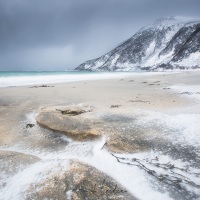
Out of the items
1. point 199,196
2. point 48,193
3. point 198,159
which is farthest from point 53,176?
point 198,159

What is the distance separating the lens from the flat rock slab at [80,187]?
1.50 metres

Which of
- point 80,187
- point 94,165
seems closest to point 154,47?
point 94,165

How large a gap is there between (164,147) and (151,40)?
112 m

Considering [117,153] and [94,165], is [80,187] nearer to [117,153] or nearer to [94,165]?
[94,165]

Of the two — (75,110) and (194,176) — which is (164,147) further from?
(75,110)

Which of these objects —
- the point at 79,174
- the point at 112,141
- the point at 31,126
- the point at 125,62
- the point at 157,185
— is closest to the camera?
the point at 157,185

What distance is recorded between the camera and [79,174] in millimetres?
1738

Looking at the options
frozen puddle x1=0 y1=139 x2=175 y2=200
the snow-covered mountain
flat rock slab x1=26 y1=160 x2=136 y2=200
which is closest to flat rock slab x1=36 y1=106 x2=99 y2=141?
frozen puddle x1=0 y1=139 x2=175 y2=200

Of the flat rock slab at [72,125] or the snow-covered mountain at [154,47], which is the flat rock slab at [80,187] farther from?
the snow-covered mountain at [154,47]

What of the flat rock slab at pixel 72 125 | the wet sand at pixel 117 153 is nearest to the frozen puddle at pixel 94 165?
the wet sand at pixel 117 153

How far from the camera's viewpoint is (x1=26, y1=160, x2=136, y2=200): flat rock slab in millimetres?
1499

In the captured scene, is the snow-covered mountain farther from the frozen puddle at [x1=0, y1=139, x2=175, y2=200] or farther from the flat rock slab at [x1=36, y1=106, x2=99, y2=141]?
the frozen puddle at [x1=0, y1=139, x2=175, y2=200]

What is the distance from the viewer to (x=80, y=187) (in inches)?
62.5

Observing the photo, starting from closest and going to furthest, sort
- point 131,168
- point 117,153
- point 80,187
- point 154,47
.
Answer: point 80,187 < point 131,168 < point 117,153 < point 154,47
